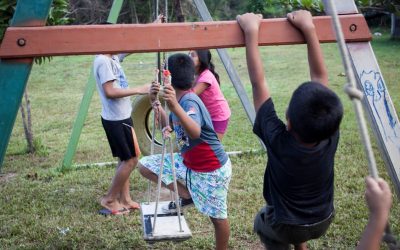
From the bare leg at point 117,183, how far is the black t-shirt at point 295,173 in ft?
7.94

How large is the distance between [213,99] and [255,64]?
2317 millimetres

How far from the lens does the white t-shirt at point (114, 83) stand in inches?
177

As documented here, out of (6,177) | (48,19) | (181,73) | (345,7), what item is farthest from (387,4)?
(6,177)

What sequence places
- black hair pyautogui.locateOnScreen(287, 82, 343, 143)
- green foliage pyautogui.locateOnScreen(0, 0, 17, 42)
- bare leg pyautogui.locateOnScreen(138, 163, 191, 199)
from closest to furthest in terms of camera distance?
black hair pyautogui.locateOnScreen(287, 82, 343, 143) → bare leg pyautogui.locateOnScreen(138, 163, 191, 199) → green foliage pyautogui.locateOnScreen(0, 0, 17, 42)

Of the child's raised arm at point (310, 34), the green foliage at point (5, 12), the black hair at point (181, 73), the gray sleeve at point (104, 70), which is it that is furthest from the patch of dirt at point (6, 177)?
the child's raised arm at point (310, 34)

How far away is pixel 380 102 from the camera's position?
9.05 feet

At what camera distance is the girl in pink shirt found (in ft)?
15.3

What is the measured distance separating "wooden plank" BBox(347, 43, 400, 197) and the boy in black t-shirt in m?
0.26

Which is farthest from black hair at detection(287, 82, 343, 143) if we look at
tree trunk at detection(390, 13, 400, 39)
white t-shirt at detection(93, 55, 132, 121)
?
tree trunk at detection(390, 13, 400, 39)

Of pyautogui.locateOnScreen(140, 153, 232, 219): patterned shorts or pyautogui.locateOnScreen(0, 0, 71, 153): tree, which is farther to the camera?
pyautogui.locateOnScreen(0, 0, 71, 153): tree

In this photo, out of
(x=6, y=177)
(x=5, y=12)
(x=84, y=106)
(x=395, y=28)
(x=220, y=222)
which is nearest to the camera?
(x=220, y=222)

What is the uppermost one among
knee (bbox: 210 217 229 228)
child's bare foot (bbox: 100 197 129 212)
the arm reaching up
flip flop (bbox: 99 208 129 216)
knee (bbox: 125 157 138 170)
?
the arm reaching up

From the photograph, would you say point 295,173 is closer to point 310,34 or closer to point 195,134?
point 310,34

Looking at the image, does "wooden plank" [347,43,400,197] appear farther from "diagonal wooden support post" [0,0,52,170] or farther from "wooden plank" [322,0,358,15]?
"diagonal wooden support post" [0,0,52,170]
